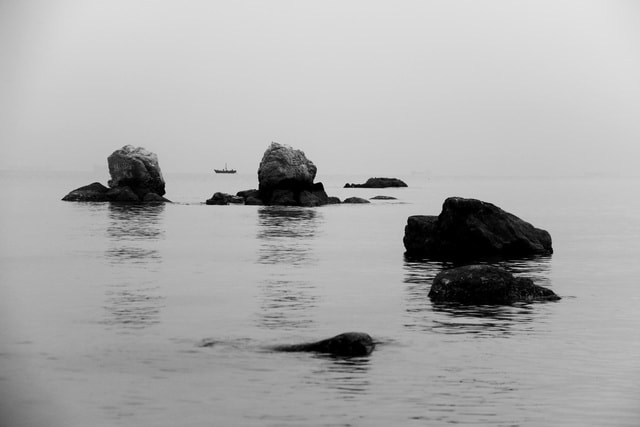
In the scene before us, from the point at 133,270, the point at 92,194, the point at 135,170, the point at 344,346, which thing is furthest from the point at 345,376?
the point at 92,194

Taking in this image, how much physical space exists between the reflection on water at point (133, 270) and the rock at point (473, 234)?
13786mm

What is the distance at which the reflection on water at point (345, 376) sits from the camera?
16.5m

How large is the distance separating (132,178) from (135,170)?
5.53ft

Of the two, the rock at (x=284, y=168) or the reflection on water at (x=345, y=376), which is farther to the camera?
the rock at (x=284, y=168)

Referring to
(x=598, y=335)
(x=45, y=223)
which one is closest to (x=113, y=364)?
(x=598, y=335)

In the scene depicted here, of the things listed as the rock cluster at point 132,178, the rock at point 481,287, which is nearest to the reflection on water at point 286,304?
the rock at point 481,287

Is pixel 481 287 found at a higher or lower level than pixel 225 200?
lower

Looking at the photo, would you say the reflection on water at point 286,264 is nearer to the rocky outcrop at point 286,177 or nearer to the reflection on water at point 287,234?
the reflection on water at point 287,234

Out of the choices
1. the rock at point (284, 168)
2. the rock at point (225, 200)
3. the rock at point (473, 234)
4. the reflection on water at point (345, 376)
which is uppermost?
the rock at point (284, 168)

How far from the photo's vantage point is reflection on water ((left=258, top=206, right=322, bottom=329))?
25688 mm

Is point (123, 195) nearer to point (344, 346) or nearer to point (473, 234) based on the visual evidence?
point (473, 234)

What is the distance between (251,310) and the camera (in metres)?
26.8

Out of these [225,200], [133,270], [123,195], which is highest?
[123,195]

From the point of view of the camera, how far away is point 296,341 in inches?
848
